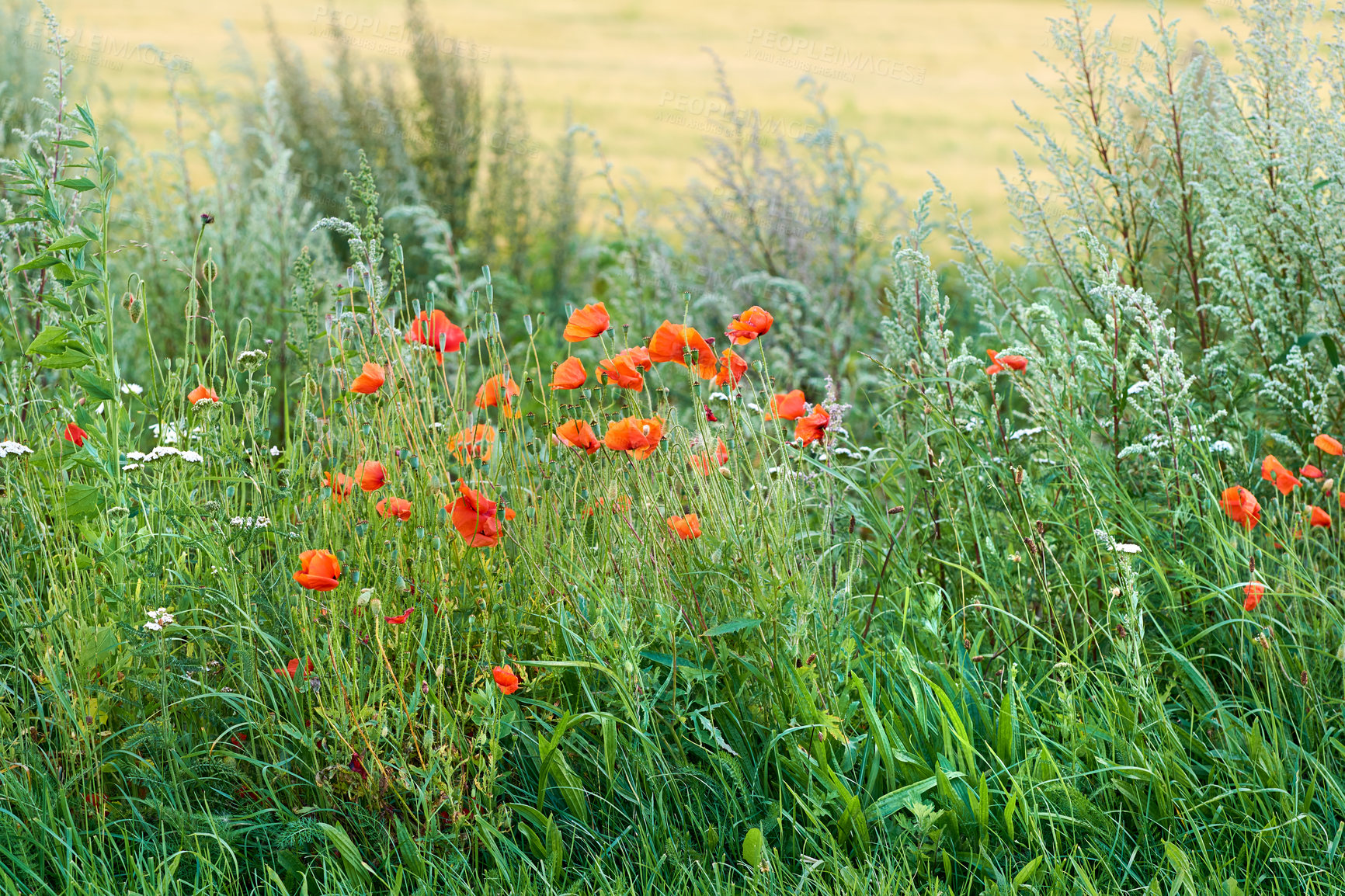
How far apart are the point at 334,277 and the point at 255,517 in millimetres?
2257

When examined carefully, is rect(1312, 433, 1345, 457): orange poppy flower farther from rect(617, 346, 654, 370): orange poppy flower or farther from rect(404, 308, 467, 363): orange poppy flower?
rect(404, 308, 467, 363): orange poppy flower

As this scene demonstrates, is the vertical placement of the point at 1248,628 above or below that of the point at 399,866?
above

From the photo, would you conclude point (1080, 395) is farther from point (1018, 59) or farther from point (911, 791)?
point (1018, 59)

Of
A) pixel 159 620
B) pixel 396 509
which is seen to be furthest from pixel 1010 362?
pixel 159 620

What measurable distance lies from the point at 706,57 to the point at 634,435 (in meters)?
20.0

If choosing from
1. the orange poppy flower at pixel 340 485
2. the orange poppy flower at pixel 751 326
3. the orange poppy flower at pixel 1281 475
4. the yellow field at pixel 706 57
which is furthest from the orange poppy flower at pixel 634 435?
the yellow field at pixel 706 57

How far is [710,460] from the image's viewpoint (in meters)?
2.01

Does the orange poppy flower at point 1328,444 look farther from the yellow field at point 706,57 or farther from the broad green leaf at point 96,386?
the yellow field at point 706,57

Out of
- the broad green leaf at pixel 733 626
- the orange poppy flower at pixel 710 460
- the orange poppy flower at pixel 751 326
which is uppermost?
the orange poppy flower at pixel 751 326

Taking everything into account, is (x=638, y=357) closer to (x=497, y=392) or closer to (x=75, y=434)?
(x=497, y=392)

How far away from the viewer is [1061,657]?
2.33 m

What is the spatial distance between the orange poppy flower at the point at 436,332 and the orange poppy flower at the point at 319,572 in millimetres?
516

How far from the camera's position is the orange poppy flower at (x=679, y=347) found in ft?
6.55

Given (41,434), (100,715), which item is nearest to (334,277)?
(41,434)
